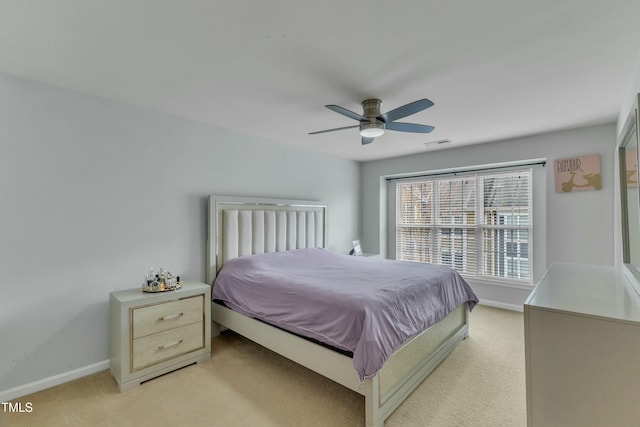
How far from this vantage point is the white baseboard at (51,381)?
6.89ft

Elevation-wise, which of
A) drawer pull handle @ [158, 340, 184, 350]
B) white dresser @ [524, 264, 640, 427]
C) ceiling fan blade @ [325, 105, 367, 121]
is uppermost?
ceiling fan blade @ [325, 105, 367, 121]

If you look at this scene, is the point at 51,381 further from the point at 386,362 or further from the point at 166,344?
the point at 386,362

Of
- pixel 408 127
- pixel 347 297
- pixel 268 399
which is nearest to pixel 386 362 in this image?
pixel 347 297

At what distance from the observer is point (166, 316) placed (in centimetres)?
246

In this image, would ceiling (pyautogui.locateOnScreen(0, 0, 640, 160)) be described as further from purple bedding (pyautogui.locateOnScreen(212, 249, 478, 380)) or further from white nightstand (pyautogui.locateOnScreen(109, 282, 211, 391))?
white nightstand (pyautogui.locateOnScreen(109, 282, 211, 391))

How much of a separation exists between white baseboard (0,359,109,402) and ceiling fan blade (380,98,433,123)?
3227 millimetres

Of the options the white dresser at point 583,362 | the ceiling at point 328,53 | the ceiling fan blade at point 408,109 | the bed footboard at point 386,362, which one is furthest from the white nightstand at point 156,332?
the white dresser at point 583,362

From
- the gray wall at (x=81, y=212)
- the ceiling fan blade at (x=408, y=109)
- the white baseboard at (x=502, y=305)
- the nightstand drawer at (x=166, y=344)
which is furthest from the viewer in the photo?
the white baseboard at (x=502, y=305)

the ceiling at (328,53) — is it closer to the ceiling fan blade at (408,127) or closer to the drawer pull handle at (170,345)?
the ceiling fan blade at (408,127)

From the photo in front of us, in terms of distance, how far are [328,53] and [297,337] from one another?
2.05 metres

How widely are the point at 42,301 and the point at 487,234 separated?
5.18 metres

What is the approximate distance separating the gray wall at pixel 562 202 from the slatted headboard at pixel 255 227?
2.35 m

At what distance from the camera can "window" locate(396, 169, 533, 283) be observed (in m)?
4.09

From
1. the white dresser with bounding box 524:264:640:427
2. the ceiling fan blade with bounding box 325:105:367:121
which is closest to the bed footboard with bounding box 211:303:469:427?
the white dresser with bounding box 524:264:640:427
